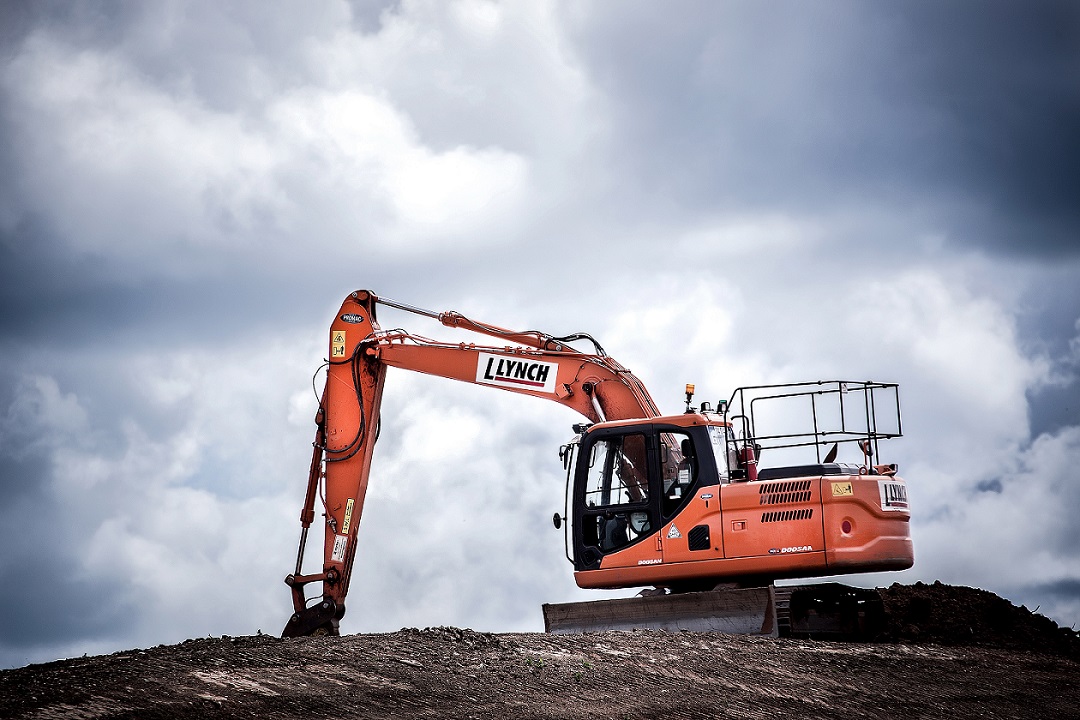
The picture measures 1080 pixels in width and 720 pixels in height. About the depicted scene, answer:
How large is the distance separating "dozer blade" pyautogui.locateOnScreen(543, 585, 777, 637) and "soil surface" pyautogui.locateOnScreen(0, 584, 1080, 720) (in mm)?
553

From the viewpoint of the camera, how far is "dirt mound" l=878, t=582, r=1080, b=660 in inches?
669

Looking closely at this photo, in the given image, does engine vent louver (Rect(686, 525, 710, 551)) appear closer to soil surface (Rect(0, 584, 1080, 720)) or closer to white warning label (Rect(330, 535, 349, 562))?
soil surface (Rect(0, 584, 1080, 720))

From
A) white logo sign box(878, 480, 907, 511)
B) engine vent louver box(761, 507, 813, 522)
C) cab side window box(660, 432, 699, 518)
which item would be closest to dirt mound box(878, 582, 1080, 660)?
white logo sign box(878, 480, 907, 511)

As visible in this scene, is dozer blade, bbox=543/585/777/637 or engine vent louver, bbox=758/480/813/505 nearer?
dozer blade, bbox=543/585/777/637

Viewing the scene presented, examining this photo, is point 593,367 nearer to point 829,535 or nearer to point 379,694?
point 829,535

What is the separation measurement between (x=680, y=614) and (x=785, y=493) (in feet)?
6.45

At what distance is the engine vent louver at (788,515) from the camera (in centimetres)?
1470

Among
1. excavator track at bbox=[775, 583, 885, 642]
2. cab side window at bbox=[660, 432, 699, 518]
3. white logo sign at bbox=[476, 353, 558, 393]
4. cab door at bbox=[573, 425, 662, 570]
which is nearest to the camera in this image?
cab side window at bbox=[660, 432, 699, 518]

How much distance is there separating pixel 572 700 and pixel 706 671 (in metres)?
2.09

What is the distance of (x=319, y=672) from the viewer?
387 inches

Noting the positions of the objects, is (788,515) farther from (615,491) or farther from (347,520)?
(347,520)

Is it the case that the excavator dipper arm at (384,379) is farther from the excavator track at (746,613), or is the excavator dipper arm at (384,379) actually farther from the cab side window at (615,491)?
the excavator track at (746,613)

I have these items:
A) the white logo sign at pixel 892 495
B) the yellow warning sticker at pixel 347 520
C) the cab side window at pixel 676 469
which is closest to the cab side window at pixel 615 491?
the cab side window at pixel 676 469

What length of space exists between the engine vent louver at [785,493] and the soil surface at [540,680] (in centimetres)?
171
